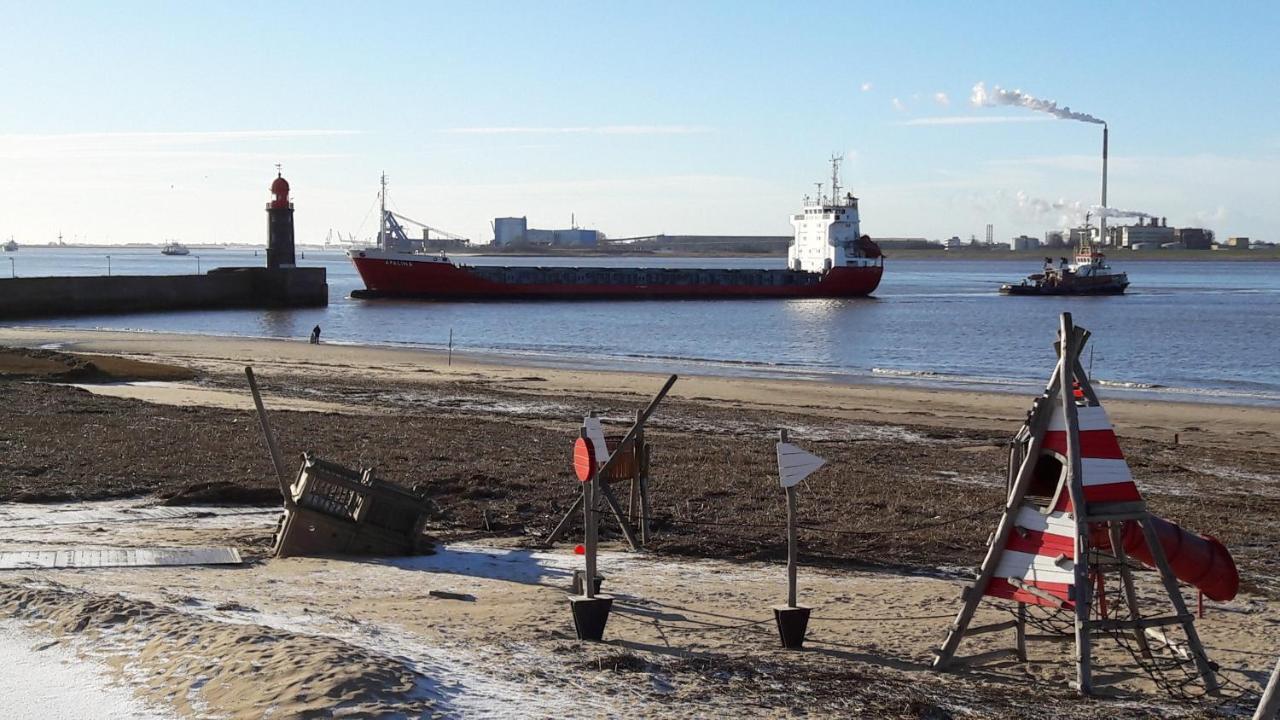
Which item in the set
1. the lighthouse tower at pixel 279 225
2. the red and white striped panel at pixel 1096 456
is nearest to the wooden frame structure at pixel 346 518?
the red and white striped panel at pixel 1096 456

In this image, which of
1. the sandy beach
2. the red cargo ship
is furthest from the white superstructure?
the sandy beach

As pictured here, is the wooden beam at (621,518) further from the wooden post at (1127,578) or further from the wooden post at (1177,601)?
the wooden post at (1177,601)

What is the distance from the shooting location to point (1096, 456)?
22.1ft

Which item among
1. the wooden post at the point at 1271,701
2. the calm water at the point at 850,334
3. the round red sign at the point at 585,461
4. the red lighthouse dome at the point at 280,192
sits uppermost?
the red lighthouse dome at the point at 280,192

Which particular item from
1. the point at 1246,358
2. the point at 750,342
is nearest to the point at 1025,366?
the point at 1246,358

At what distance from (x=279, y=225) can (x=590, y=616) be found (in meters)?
64.6

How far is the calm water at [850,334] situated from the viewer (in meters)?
37.4

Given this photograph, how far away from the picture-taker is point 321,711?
565cm

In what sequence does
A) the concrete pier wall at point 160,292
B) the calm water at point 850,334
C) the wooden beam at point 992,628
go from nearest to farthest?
the wooden beam at point 992,628 < the calm water at point 850,334 < the concrete pier wall at point 160,292

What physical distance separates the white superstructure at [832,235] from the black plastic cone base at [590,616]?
8183cm

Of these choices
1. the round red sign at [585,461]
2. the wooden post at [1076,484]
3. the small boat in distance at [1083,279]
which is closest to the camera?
the wooden post at [1076,484]

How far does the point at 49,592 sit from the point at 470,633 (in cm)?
249

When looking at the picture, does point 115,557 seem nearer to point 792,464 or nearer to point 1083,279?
point 792,464

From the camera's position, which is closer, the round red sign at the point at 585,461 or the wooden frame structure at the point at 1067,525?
the wooden frame structure at the point at 1067,525
